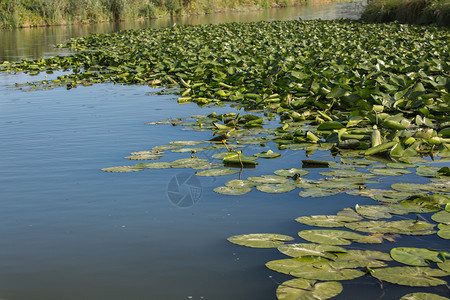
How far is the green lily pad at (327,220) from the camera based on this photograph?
9.47 ft

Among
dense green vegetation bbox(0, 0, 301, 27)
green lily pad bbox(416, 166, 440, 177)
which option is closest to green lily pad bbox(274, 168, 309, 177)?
green lily pad bbox(416, 166, 440, 177)

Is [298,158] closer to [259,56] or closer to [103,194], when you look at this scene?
[103,194]

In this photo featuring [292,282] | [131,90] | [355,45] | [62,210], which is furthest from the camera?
[355,45]

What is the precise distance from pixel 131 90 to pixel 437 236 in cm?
694

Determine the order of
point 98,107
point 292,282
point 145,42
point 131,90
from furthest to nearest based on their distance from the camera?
1. point 145,42
2. point 131,90
3. point 98,107
4. point 292,282

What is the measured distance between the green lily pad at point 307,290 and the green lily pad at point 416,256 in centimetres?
38

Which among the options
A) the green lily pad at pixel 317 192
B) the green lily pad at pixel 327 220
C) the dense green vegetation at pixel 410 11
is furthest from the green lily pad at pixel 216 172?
the dense green vegetation at pixel 410 11

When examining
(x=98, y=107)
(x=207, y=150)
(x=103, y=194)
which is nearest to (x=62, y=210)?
(x=103, y=194)

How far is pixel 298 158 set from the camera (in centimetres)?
441

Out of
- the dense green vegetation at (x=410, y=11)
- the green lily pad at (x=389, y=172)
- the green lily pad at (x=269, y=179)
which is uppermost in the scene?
the dense green vegetation at (x=410, y=11)

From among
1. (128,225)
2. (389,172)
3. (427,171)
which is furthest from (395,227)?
(128,225)

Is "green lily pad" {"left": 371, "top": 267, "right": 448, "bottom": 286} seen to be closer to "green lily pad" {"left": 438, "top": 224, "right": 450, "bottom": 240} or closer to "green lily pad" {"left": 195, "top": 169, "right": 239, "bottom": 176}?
"green lily pad" {"left": 438, "top": 224, "right": 450, "bottom": 240}

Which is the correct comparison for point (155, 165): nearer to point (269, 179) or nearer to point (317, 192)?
point (269, 179)

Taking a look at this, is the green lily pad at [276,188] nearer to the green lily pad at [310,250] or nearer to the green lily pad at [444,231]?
the green lily pad at [310,250]
